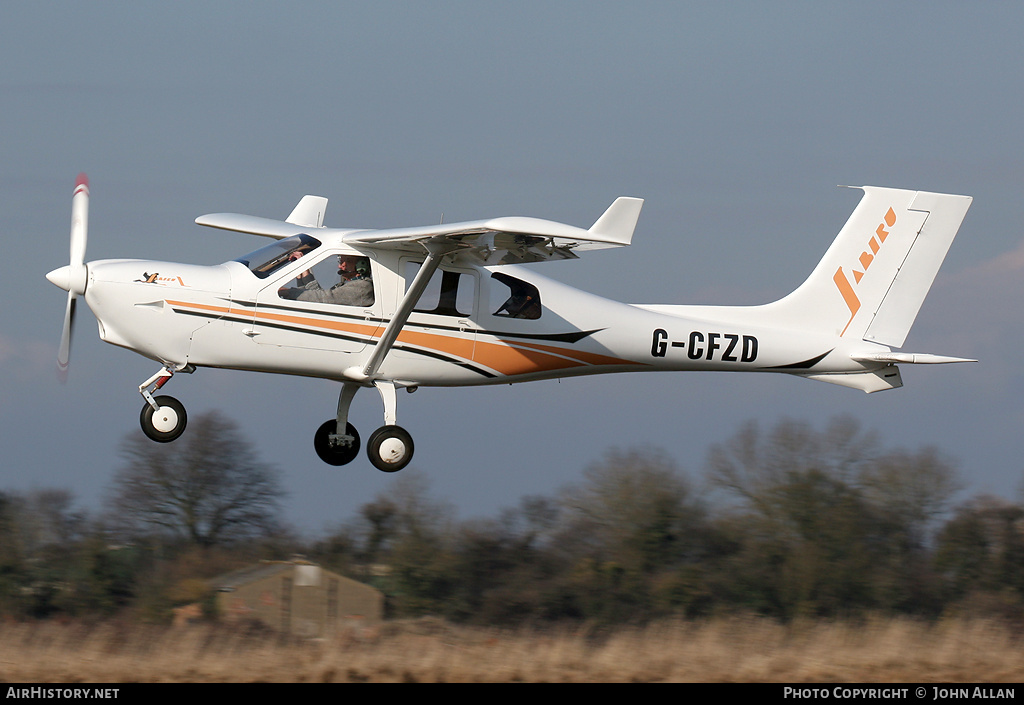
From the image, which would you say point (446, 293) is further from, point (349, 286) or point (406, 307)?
point (349, 286)

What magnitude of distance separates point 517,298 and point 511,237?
1.74m

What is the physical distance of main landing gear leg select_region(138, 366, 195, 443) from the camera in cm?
1215

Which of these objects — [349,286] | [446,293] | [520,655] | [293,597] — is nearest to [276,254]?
[349,286]

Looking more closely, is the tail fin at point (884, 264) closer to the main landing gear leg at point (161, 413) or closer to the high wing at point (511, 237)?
the high wing at point (511, 237)

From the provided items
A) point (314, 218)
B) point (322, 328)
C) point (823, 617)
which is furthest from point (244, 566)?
point (322, 328)

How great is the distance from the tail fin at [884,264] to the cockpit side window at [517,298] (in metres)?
3.73

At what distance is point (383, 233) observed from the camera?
12.4 m

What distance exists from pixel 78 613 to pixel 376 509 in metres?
9.92

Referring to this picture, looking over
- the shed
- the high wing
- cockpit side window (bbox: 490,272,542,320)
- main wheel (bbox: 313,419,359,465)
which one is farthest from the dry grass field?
the high wing

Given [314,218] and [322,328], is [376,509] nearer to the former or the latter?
[314,218]

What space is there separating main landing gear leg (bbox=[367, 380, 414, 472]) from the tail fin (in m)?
5.47

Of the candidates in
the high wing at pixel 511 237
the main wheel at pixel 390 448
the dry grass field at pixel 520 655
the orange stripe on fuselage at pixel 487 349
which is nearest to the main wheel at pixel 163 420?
the orange stripe on fuselage at pixel 487 349

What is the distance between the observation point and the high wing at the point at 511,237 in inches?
409

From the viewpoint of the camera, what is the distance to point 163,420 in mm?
12164
